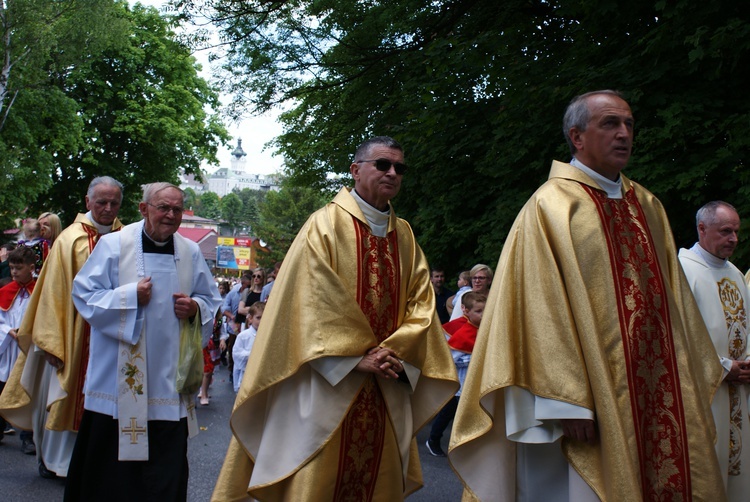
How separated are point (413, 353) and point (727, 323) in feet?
7.12

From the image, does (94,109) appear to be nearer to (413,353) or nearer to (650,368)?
(413,353)

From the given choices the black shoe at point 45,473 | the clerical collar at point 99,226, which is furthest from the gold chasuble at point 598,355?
the black shoe at point 45,473

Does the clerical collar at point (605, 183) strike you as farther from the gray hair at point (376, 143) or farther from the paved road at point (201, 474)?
the paved road at point (201, 474)

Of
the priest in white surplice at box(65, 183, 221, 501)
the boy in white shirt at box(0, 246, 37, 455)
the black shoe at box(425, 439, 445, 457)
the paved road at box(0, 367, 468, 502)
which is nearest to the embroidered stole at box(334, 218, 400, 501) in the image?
the priest in white surplice at box(65, 183, 221, 501)

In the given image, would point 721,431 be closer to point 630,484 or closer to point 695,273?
point 695,273

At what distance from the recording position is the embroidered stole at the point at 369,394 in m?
4.24

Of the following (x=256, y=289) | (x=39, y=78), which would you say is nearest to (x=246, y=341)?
(x=256, y=289)

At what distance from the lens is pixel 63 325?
601cm

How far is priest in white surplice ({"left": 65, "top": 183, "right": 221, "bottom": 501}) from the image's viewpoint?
15.9 ft

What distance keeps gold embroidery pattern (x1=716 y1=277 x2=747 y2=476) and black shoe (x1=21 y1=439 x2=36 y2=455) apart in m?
6.24

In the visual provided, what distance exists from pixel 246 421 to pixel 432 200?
848 cm

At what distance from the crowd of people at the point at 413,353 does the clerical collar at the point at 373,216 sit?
11 mm

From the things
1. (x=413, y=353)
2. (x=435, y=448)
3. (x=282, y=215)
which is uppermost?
(x=282, y=215)

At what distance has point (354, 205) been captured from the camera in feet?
15.0
